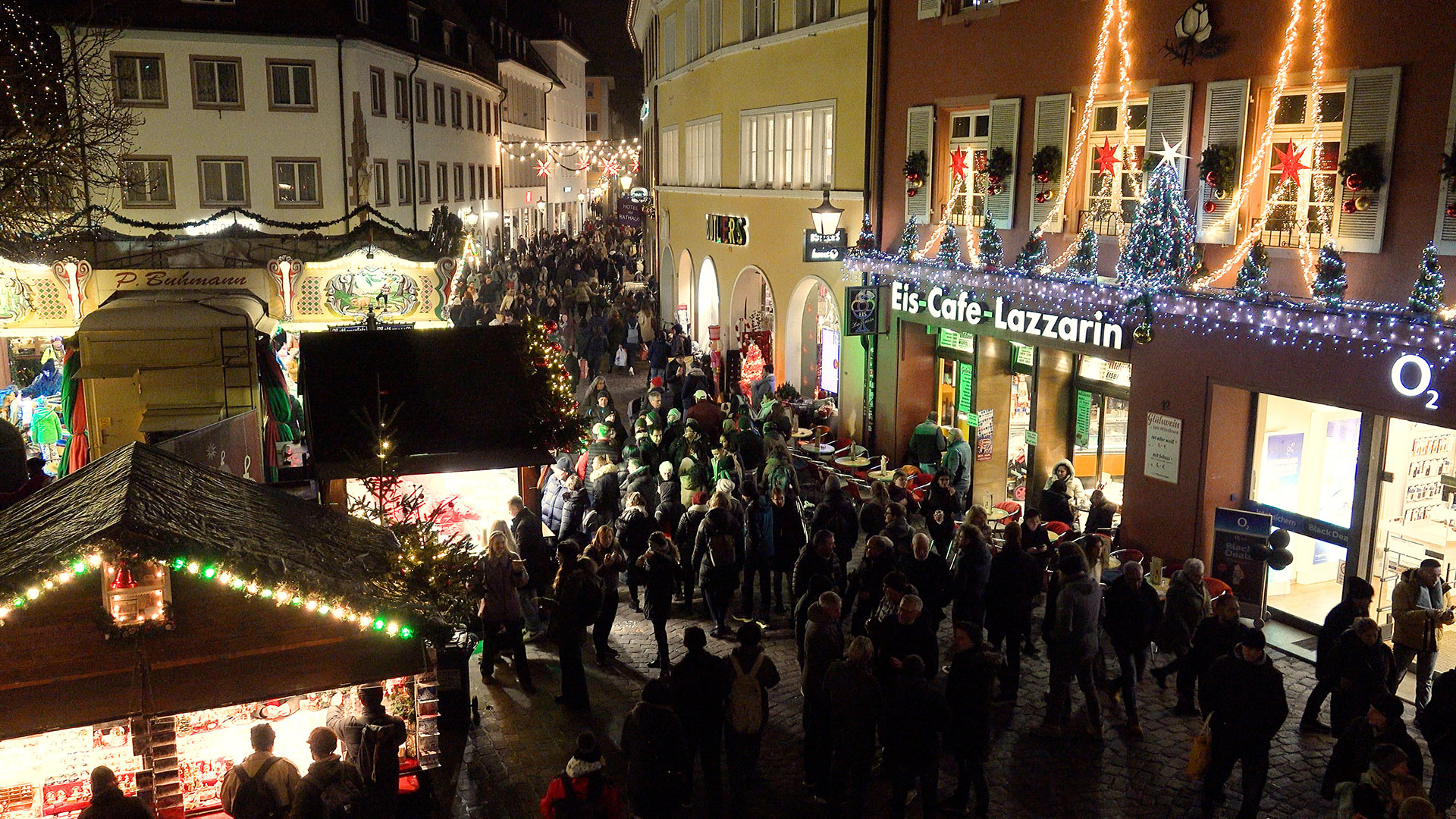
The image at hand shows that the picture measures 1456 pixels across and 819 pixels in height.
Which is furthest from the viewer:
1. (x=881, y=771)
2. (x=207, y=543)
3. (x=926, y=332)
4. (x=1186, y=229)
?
(x=926, y=332)

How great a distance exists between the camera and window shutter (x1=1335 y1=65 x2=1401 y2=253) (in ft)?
33.5

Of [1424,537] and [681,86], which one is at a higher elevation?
[681,86]

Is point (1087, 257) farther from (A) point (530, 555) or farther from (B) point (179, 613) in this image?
(B) point (179, 613)

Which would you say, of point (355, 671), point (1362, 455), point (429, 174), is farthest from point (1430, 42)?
point (429, 174)

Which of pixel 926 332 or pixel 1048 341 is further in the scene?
pixel 926 332

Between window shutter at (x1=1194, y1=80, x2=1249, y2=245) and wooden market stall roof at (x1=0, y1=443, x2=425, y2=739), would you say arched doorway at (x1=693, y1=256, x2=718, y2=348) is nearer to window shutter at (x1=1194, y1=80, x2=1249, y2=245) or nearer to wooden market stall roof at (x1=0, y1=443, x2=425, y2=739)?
window shutter at (x1=1194, y1=80, x2=1249, y2=245)

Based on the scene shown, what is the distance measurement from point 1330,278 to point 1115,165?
11.7 ft

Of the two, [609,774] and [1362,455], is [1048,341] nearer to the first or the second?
[1362,455]

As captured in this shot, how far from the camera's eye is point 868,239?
18219 millimetres

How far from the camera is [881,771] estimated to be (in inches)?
358

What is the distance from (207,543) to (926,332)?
1322cm

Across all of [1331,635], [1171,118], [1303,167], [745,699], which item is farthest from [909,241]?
[745,699]

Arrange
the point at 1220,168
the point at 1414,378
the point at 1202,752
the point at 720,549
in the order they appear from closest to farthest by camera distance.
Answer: the point at 1202,752
the point at 1414,378
the point at 720,549
the point at 1220,168

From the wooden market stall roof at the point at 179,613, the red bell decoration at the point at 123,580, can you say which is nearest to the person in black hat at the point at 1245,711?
the wooden market stall roof at the point at 179,613
